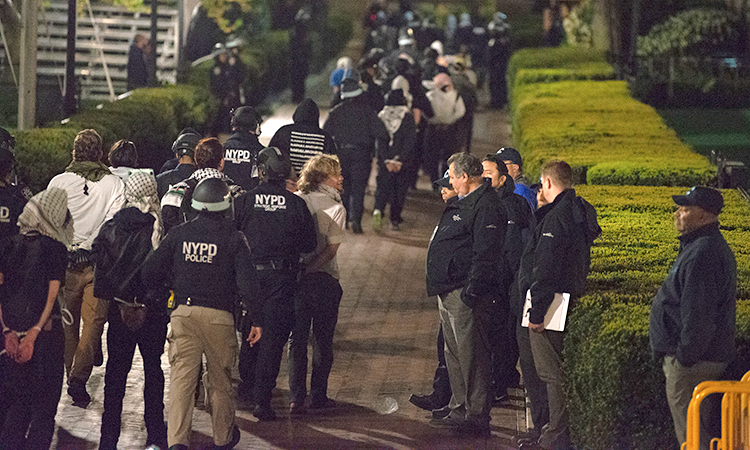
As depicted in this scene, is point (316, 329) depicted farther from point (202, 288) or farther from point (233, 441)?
point (202, 288)

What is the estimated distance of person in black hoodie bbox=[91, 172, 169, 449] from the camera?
23.9ft

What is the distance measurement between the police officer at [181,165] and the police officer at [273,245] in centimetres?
98

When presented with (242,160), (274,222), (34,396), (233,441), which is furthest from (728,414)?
(242,160)

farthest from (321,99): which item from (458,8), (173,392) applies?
(173,392)

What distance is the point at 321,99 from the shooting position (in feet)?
99.0

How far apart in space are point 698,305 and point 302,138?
19.3 feet

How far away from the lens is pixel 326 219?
8.49 meters

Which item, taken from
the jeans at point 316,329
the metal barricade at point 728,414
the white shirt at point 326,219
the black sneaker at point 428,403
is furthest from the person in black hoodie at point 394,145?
the metal barricade at point 728,414

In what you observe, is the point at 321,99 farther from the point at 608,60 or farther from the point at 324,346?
the point at 324,346

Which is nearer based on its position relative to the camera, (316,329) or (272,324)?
(272,324)

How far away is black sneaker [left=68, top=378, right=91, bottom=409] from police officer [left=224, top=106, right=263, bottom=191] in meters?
2.30

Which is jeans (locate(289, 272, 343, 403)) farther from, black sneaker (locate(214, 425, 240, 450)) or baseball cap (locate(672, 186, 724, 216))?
baseball cap (locate(672, 186, 724, 216))

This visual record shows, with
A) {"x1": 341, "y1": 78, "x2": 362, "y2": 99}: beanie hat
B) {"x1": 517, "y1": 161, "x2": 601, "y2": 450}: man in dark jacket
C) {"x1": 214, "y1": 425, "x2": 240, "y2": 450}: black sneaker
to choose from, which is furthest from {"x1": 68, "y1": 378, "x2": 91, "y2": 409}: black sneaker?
{"x1": 341, "y1": 78, "x2": 362, "y2": 99}: beanie hat

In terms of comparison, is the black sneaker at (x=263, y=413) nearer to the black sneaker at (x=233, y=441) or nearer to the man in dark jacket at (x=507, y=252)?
the black sneaker at (x=233, y=441)
